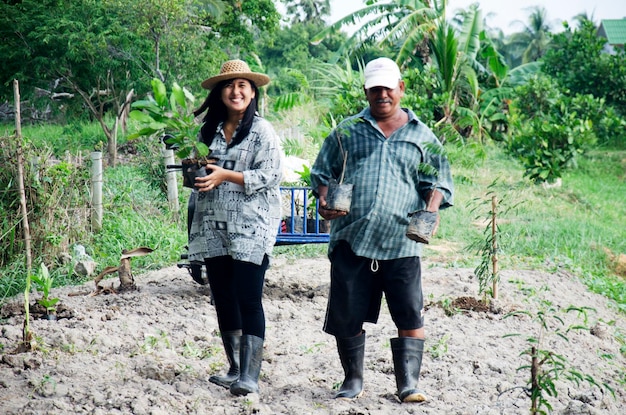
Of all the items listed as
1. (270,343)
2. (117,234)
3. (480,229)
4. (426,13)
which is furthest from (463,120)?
(426,13)


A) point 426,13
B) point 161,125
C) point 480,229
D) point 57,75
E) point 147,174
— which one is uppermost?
point 426,13

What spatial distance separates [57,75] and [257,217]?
15.9 meters

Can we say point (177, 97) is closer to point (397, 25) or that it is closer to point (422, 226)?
point (422, 226)

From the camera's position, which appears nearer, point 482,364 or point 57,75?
point 482,364

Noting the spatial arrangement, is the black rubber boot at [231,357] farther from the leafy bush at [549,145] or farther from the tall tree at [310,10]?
the tall tree at [310,10]

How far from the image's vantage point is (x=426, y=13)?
20.0 meters

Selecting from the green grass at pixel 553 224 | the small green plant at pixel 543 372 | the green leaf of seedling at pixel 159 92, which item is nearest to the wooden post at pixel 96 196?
the green grass at pixel 553 224

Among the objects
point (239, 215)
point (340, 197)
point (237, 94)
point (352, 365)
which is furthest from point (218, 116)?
point (352, 365)

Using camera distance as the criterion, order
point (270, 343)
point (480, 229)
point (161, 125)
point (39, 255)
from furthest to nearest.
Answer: point (480, 229), point (39, 255), point (270, 343), point (161, 125)

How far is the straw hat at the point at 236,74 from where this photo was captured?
3930 millimetres

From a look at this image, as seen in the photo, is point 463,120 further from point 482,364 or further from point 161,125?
point 161,125

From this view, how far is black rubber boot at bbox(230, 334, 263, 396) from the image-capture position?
3876mm

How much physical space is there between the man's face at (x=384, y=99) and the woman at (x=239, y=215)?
55 cm

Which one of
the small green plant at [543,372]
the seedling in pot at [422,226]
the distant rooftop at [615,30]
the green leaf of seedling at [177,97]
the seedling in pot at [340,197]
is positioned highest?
the distant rooftop at [615,30]
